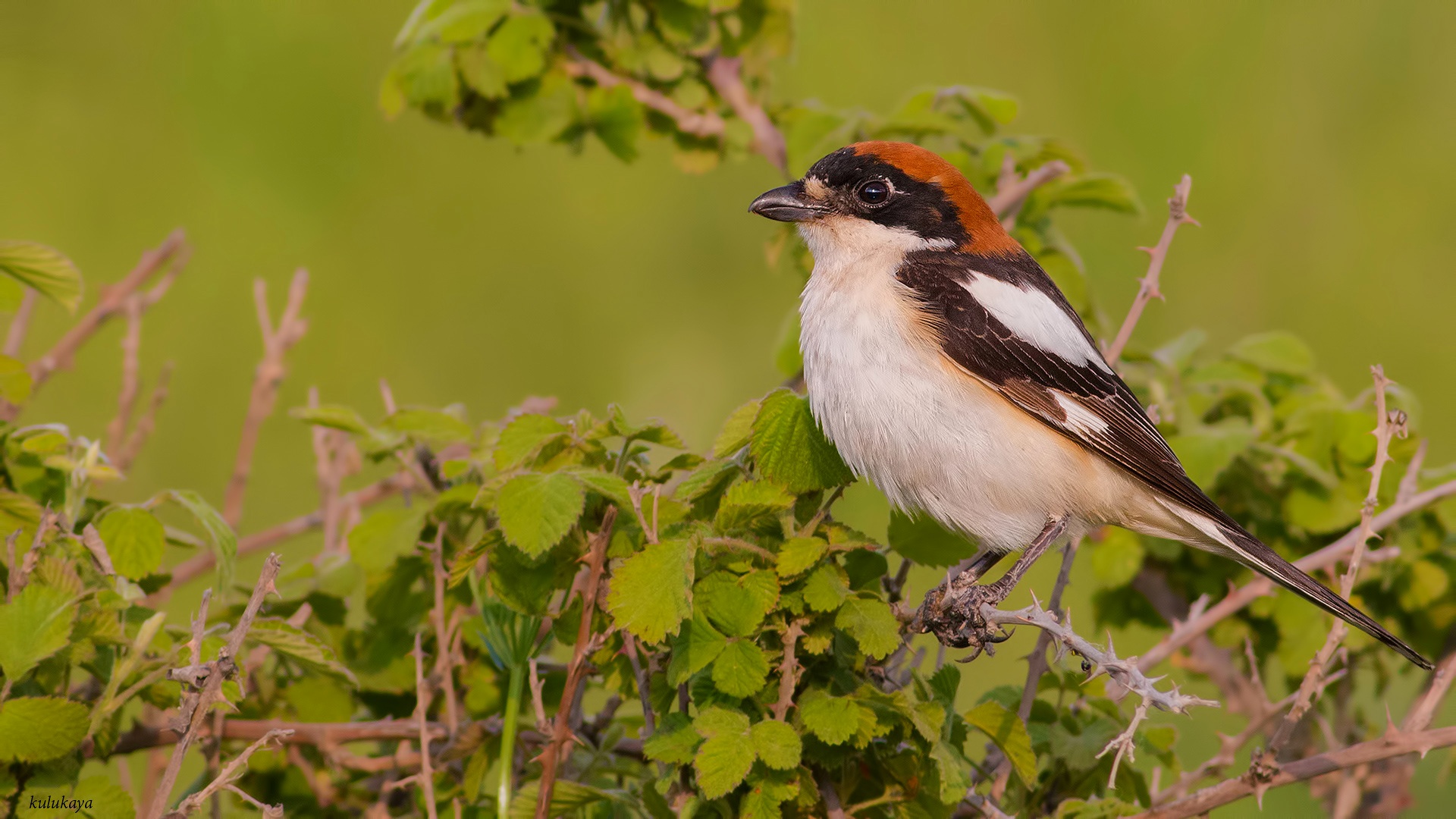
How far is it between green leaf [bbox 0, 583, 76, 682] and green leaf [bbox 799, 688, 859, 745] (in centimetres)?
108

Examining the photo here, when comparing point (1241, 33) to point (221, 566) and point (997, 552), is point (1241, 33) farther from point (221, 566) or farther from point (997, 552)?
→ point (221, 566)

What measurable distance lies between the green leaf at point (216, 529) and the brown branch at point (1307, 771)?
1.53 m

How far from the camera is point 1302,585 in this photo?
8.35 ft

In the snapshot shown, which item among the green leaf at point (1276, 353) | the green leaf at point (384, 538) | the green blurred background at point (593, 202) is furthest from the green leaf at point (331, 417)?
the green blurred background at point (593, 202)

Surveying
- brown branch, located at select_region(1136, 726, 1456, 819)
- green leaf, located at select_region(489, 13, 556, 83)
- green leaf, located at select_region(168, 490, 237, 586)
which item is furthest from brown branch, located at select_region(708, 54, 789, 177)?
brown branch, located at select_region(1136, 726, 1456, 819)

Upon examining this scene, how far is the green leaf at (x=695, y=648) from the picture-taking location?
1.99 meters

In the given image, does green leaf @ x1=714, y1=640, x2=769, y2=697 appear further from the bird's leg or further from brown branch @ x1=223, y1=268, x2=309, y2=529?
brown branch @ x1=223, y1=268, x2=309, y2=529

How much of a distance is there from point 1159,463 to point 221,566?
5.89ft

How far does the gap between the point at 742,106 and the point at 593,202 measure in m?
3.51

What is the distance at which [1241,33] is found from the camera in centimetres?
784

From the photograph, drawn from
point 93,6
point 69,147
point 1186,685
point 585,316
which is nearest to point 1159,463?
point 1186,685

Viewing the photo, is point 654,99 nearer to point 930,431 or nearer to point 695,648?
point 930,431

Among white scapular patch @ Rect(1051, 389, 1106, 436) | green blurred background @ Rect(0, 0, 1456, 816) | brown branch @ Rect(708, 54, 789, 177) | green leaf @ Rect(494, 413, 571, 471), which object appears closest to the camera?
green leaf @ Rect(494, 413, 571, 471)

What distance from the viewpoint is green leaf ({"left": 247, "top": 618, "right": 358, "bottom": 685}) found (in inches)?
83.8
